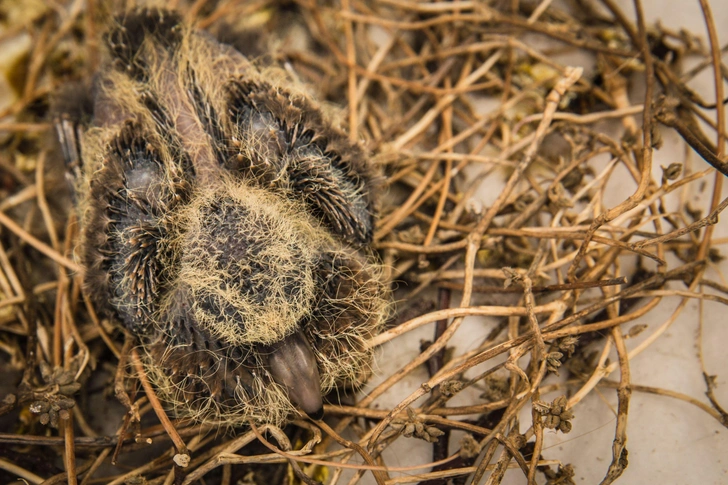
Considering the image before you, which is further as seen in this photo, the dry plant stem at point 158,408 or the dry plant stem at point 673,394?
the dry plant stem at point 673,394

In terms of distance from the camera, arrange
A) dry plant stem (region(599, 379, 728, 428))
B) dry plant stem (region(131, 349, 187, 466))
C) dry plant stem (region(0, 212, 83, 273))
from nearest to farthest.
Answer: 1. dry plant stem (region(131, 349, 187, 466))
2. dry plant stem (region(599, 379, 728, 428))
3. dry plant stem (region(0, 212, 83, 273))

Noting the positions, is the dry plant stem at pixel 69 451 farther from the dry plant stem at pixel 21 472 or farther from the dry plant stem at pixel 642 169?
the dry plant stem at pixel 642 169

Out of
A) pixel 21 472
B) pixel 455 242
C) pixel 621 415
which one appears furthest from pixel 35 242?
pixel 621 415

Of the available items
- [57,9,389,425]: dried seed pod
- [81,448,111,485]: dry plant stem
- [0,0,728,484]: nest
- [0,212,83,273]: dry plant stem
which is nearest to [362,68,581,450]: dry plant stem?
[0,0,728,484]: nest

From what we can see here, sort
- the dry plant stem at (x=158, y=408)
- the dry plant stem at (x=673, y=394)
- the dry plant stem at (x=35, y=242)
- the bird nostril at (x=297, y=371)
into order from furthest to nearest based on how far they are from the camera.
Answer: the dry plant stem at (x=35, y=242) < the dry plant stem at (x=673, y=394) < the dry plant stem at (x=158, y=408) < the bird nostril at (x=297, y=371)

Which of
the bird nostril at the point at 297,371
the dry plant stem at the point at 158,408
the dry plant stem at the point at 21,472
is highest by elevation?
the bird nostril at the point at 297,371

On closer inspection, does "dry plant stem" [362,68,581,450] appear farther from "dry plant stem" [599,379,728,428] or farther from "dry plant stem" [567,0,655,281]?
Answer: "dry plant stem" [599,379,728,428]

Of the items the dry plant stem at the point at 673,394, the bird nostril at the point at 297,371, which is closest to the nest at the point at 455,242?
the dry plant stem at the point at 673,394

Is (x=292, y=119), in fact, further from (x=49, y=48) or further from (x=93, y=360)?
(x=49, y=48)
